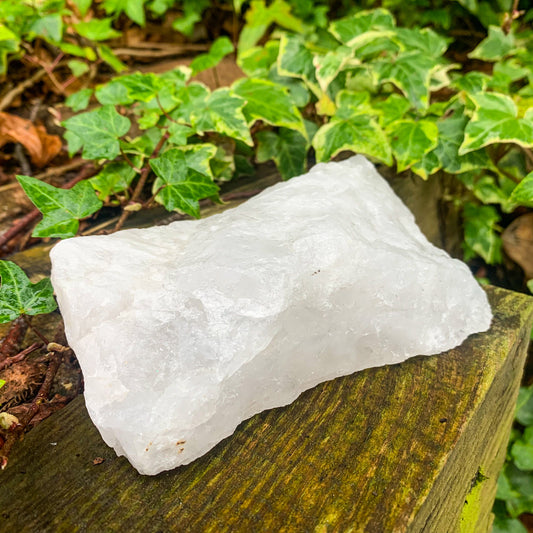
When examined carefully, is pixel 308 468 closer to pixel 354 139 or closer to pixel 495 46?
pixel 354 139

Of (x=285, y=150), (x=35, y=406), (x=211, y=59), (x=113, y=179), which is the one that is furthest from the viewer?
(x=211, y=59)

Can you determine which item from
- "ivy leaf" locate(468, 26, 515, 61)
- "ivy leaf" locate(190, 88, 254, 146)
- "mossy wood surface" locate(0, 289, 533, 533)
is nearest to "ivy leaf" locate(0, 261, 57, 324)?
"mossy wood surface" locate(0, 289, 533, 533)

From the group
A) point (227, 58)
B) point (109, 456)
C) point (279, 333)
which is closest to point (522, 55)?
point (227, 58)

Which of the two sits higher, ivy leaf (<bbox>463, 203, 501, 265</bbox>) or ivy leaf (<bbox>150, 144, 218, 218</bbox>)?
ivy leaf (<bbox>150, 144, 218, 218</bbox>)

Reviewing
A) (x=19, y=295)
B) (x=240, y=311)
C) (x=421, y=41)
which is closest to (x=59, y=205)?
(x=19, y=295)

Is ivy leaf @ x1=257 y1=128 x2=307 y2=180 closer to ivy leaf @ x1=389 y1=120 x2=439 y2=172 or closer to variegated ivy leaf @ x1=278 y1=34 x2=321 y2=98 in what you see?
variegated ivy leaf @ x1=278 y1=34 x2=321 y2=98
